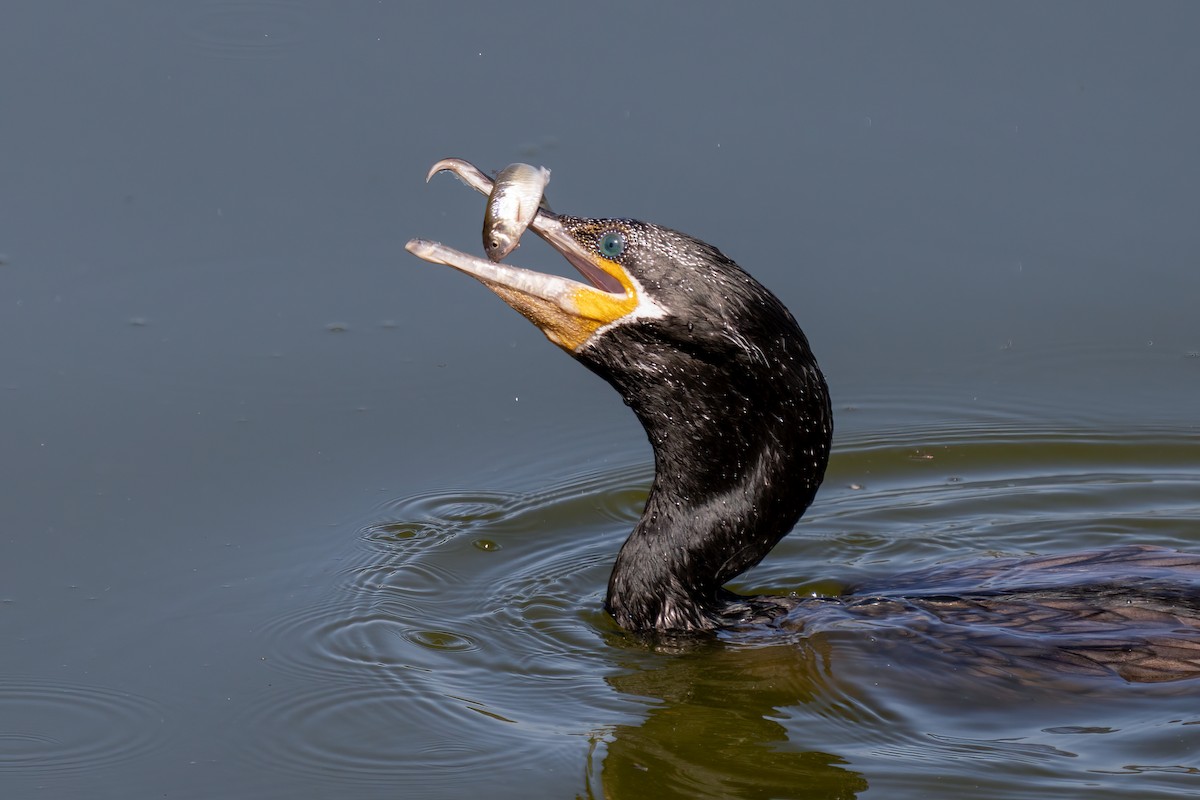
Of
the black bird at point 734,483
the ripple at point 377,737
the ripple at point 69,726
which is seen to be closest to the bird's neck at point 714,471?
the black bird at point 734,483

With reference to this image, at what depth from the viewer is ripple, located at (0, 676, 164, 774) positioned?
6.28 metres

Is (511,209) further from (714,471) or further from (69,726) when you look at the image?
(69,726)

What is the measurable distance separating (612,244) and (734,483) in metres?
1.15

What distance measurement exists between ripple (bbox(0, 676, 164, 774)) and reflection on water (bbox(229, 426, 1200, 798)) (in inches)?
15.7

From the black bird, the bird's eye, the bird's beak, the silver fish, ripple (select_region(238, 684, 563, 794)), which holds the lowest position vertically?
ripple (select_region(238, 684, 563, 794))

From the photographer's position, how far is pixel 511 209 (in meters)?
6.49

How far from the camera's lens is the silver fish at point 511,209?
648 centimetres

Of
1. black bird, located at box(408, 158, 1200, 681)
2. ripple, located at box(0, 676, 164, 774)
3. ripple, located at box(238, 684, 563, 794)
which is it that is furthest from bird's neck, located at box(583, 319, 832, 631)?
ripple, located at box(0, 676, 164, 774)

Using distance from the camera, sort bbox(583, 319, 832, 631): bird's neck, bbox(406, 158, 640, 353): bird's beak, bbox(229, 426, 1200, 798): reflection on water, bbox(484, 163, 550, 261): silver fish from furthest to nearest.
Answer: bbox(583, 319, 832, 631): bird's neck → bbox(484, 163, 550, 261): silver fish → bbox(406, 158, 640, 353): bird's beak → bbox(229, 426, 1200, 798): reflection on water

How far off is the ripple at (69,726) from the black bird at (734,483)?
197 cm

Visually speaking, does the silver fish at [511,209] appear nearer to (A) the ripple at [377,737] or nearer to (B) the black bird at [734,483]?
(B) the black bird at [734,483]

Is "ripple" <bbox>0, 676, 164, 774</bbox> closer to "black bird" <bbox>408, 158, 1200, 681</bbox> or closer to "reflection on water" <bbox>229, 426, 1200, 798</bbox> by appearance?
"reflection on water" <bbox>229, 426, 1200, 798</bbox>

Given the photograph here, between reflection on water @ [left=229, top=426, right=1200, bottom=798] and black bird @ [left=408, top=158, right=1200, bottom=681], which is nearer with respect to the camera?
reflection on water @ [left=229, top=426, right=1200, bottom=798]

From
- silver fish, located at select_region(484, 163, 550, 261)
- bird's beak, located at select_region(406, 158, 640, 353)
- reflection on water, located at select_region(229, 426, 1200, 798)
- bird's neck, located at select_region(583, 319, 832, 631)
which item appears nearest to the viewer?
reflection on water, located at select_region(229, 426, 1200, 798)
